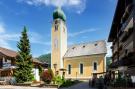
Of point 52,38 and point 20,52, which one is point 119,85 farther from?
point 52,38

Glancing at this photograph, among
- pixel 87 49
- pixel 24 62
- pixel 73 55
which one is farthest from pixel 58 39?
pixel 24 62

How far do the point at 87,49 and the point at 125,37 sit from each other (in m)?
41.4

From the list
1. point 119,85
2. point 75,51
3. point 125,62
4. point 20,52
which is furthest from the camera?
point 75,51

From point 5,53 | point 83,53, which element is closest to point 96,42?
point 83,53

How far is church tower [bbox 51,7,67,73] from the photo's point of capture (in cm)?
6059

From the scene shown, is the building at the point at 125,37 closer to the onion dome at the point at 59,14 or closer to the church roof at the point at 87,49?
the church roof at the point at 87,49

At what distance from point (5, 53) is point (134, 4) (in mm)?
38449

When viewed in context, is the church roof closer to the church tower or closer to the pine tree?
the church tower

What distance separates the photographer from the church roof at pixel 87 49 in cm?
5584

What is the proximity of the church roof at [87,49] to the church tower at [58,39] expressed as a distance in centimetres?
173

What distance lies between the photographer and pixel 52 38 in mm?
62688

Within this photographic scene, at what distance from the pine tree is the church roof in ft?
58.9

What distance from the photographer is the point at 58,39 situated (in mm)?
61344

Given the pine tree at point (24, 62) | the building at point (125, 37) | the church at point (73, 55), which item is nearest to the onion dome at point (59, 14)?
the church at point (73, 55)
